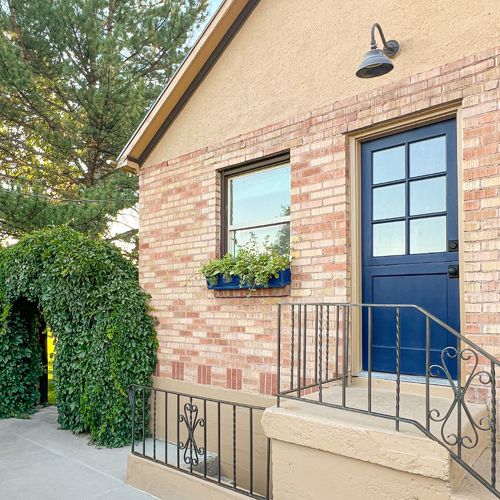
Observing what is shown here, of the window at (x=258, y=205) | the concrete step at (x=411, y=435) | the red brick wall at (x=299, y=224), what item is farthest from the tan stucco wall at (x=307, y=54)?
the concrete step at (x=411, y=435)

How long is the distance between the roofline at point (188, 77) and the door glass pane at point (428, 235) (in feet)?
9.36

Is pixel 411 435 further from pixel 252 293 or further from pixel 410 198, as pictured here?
pixel 252 293

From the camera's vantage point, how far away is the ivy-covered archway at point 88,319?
205 inches

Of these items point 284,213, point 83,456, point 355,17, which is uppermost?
point 355,17

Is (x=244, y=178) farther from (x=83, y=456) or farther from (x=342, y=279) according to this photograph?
(x=83, y=456)

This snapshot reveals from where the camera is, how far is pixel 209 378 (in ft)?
16.0

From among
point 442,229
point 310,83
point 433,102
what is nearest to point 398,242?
point 442,229

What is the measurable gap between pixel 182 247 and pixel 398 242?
2513 mm

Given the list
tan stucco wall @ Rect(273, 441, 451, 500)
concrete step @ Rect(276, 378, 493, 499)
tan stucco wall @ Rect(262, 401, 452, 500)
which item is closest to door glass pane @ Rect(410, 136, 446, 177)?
concrete step @ Rect(276, 378, 493, 499)

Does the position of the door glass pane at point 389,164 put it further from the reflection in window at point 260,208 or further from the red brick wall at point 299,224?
the reflection in window at point 260,208

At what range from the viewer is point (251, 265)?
4.32m

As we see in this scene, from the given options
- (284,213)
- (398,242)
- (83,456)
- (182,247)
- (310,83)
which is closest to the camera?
(398,242)

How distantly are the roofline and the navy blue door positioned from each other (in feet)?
6.86

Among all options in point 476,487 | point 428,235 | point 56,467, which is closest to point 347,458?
point 476,487
